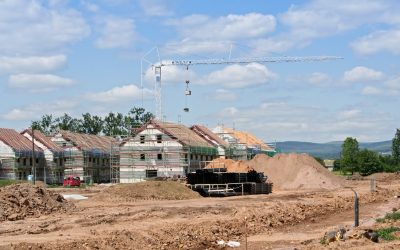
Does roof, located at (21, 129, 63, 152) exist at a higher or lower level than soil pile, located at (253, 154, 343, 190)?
higher

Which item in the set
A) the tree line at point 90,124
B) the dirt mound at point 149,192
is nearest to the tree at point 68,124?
the tree line at point 90,124

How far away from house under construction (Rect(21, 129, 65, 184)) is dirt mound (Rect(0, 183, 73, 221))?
50.9 metres

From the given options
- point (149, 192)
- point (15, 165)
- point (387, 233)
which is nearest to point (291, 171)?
point (149, 192)

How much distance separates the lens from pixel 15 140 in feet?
261

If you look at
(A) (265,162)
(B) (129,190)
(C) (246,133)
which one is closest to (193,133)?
(A) (265,162)

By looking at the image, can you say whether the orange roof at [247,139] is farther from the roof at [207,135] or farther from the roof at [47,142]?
the roof at [47,142]

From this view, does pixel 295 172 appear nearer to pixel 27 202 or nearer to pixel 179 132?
pixel 179 132

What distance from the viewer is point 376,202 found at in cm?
4100

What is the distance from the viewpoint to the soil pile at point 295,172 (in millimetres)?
59688

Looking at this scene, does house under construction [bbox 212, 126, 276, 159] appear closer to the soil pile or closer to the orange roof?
the orange roof

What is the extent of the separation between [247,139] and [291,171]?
5066 centimetres

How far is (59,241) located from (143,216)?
27.4 ft

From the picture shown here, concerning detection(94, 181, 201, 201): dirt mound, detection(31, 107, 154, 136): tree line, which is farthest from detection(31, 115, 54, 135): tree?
detection(94, 181, 201, 201): dirt mound

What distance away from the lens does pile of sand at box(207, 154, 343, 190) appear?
5953 centimetres
